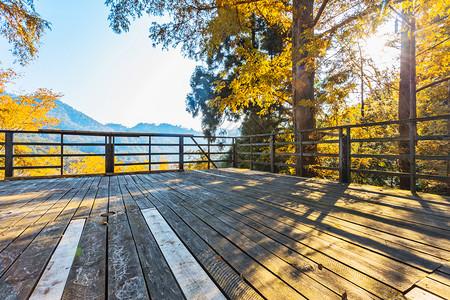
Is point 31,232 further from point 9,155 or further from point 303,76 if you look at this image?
point 303,76

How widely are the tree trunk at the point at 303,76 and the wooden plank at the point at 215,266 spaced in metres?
3.66

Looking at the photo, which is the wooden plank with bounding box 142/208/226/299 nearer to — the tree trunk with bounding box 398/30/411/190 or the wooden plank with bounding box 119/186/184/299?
the wooden plank with bounding box 119/186/184/299

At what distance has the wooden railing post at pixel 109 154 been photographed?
4.69m

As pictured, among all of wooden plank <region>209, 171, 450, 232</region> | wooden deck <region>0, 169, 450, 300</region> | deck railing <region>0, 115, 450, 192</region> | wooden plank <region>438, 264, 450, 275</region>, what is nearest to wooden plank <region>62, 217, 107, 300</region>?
wooden deck <region>0, 169, 450, 300</region>

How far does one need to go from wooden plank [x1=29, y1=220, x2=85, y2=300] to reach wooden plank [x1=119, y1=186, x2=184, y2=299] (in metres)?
0.35

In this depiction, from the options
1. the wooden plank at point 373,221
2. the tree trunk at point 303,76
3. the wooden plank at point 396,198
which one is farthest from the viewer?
the tree trunk at point 303,76

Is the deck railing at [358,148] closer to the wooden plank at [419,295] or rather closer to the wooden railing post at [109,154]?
the wooden plank at [419,295]

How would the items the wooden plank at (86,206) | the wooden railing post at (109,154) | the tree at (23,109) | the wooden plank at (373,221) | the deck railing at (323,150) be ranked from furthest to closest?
the tree at (23,109) → the wooden railing post at (109,154) → the deck railing at (323,150) → the wooden plank at (86,206) → the wooden plank at (373,221)

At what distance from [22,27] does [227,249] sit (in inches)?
324

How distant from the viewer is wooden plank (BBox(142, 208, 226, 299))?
836 mm

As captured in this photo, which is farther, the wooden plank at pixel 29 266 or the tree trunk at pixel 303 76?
the tree trunk at pixel 303 76

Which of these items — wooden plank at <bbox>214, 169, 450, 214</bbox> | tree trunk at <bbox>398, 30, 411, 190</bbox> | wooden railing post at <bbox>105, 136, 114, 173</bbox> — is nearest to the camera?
wooden plank at <bbox>214, 169, 450, 214</bbox>

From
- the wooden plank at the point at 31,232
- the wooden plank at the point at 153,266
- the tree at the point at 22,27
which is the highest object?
the tree at the point at 22,27

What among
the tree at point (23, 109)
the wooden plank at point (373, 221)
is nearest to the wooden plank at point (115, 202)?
the wooden plank at point (373, 221)
